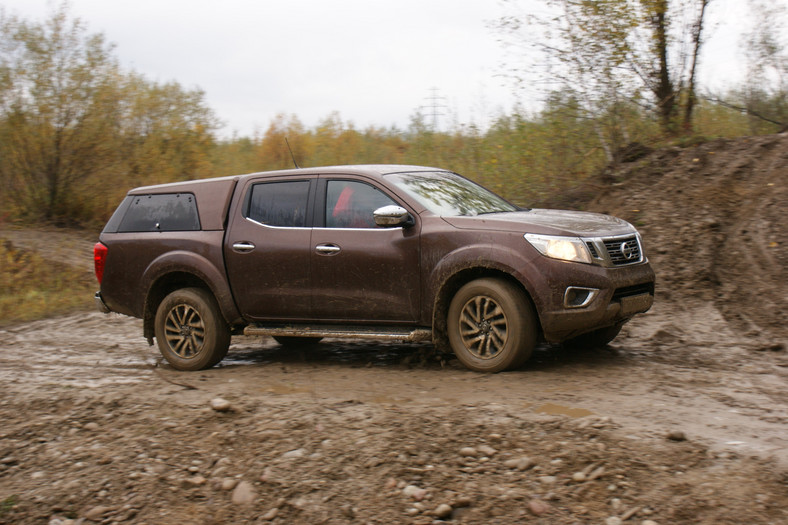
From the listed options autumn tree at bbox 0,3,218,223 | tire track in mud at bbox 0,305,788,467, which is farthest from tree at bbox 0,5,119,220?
tire track in mud at bbox 0,305,788,467

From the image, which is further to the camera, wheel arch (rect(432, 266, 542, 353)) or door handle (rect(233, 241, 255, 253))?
door handle (rect(233, 241, 255, 253))

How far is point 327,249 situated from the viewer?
683 cm

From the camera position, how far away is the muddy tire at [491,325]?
6.11 m

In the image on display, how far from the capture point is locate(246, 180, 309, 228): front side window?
713 cm

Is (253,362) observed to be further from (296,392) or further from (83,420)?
(83,420)

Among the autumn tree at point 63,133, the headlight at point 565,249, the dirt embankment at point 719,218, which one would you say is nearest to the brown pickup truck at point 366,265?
the headlight at point 565,249

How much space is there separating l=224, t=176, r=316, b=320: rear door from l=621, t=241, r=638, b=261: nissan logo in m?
2.63

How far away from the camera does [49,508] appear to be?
4.46m

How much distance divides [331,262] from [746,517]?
13.3ft

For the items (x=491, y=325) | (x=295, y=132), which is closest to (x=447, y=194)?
(x=491, y=325)

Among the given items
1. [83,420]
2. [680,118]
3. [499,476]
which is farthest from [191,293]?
[680,118]

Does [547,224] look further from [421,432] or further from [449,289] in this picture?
[421,432]

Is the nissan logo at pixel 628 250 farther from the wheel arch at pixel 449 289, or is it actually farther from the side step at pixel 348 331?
the side step at pixel 348 331

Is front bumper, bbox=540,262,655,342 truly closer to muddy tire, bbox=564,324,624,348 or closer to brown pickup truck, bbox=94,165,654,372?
brown pickup truck, bbox=94,165,654,372
